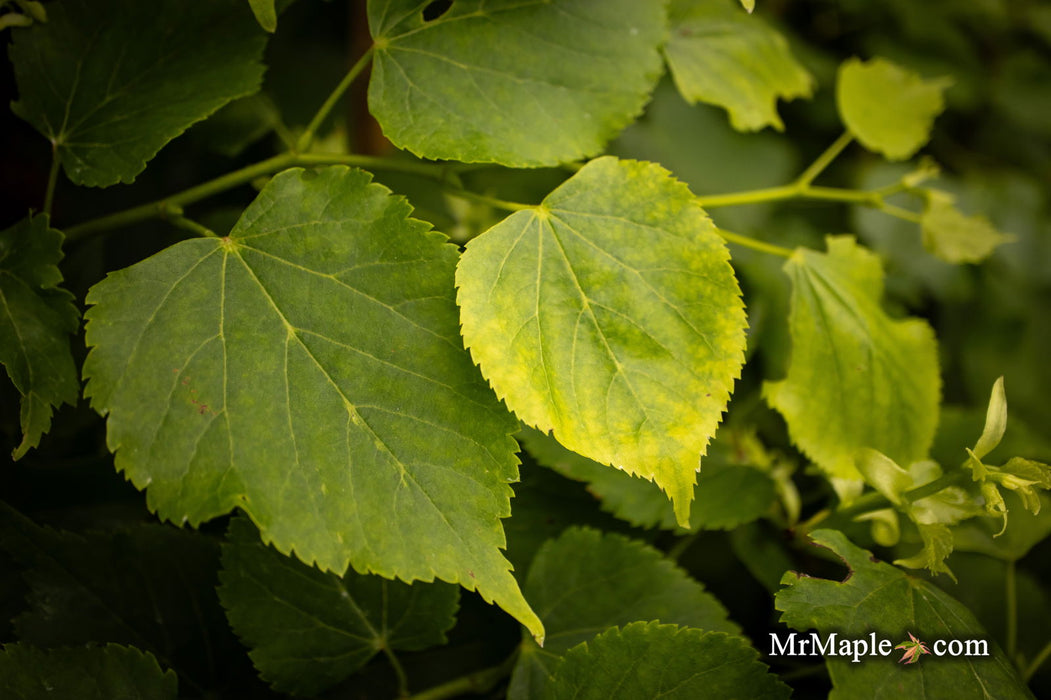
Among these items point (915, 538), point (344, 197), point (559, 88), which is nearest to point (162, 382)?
point (344, 197)

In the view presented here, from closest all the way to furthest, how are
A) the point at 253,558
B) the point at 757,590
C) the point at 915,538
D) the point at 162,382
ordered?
the point at 162,382 < the point at 253,558 < the point at 915,538 < the point at 757,590

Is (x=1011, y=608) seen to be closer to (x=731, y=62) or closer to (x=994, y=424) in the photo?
(x=994, y=424)

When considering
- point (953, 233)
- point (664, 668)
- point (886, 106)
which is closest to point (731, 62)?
point (886, 106)

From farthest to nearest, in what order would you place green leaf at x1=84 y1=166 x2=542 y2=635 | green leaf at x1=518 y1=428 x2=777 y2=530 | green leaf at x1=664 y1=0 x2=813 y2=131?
green leaf at x1=664 y1=0 x2=813 y2=131
green leaf at x1=518 y1=428 x2=777 y2=530
green leaf at x1=84 y1=166 x2=542 y2=635

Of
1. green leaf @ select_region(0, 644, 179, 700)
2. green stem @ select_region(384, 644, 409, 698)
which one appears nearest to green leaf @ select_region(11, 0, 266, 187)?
green leaf @ select_region(0, 644, 179, 700)

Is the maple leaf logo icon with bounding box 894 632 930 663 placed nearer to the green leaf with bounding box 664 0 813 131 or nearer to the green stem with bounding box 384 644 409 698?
the green stem with bounding box 384 644 409 698

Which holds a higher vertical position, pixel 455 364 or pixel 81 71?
pixel 81 71

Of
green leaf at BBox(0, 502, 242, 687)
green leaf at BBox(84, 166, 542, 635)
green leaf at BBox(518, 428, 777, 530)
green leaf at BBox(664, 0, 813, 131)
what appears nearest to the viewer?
green leaf at BBox(84, 166, 542, 635)

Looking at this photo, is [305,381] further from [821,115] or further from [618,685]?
[821,115]
